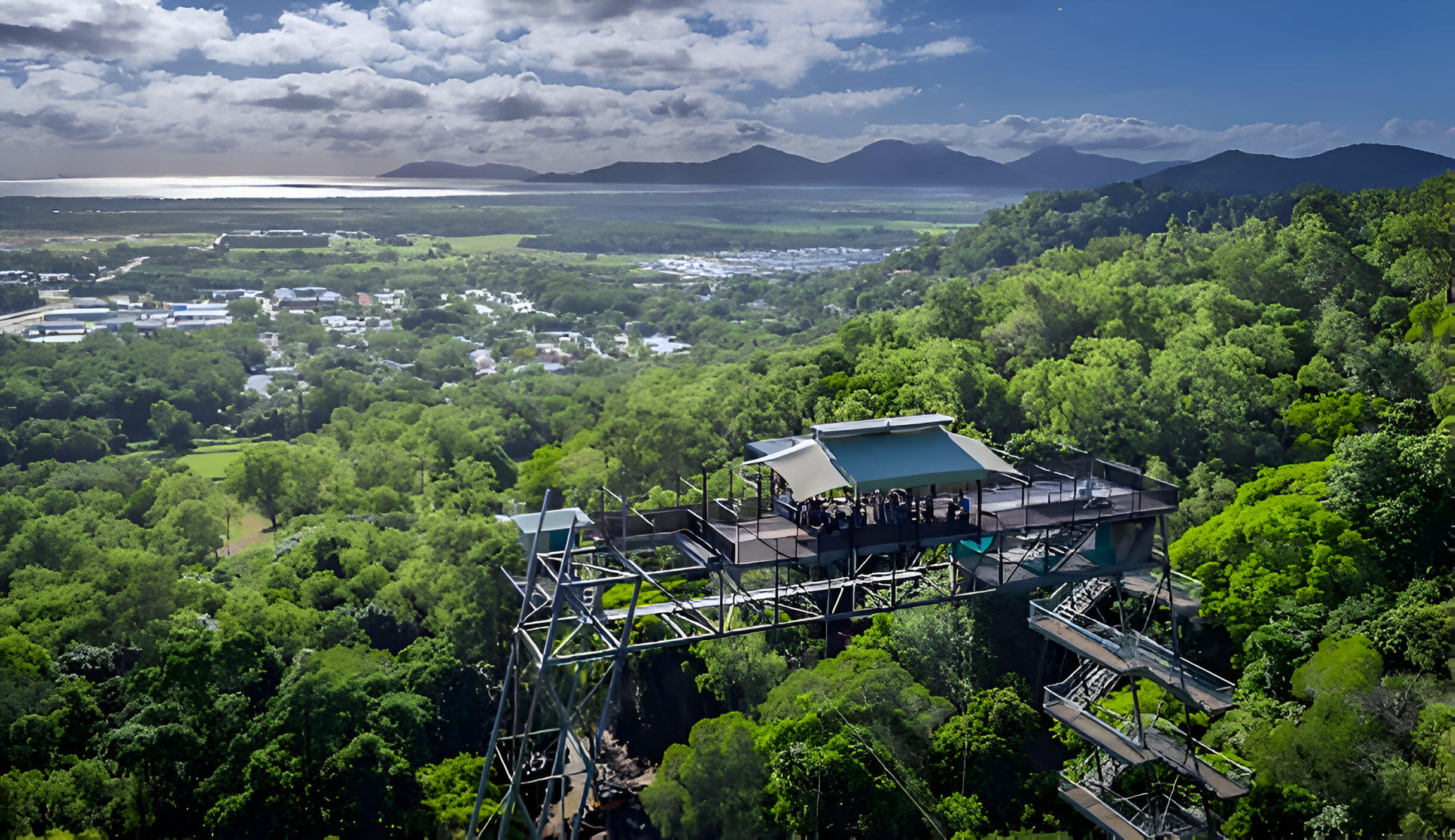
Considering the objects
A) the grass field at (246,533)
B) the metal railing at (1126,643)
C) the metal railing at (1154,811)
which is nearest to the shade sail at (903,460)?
the metal railing at (1126,643)

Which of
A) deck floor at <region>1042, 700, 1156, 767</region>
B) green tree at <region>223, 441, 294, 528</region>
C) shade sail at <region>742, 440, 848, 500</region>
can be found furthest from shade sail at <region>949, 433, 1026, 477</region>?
green tree at <region>223, 441, 294, 528</region>

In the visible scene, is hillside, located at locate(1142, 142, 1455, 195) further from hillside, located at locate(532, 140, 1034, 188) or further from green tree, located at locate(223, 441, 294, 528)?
green tree, located at locate(223, 441, 294, 528)

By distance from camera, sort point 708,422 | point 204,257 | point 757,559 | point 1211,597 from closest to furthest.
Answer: point 757,559, point 1211,597, point 708,422, point 204,257

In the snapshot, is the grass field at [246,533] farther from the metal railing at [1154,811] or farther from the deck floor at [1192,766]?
the deck floor at [1192,766]

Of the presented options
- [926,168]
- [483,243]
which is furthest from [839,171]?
[483,243]

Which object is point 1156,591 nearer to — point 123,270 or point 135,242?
point 123,270

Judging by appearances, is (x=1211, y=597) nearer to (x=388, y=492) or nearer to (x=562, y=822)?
(x=562, y=822)

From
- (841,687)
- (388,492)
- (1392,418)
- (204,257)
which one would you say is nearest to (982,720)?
(841,687)
